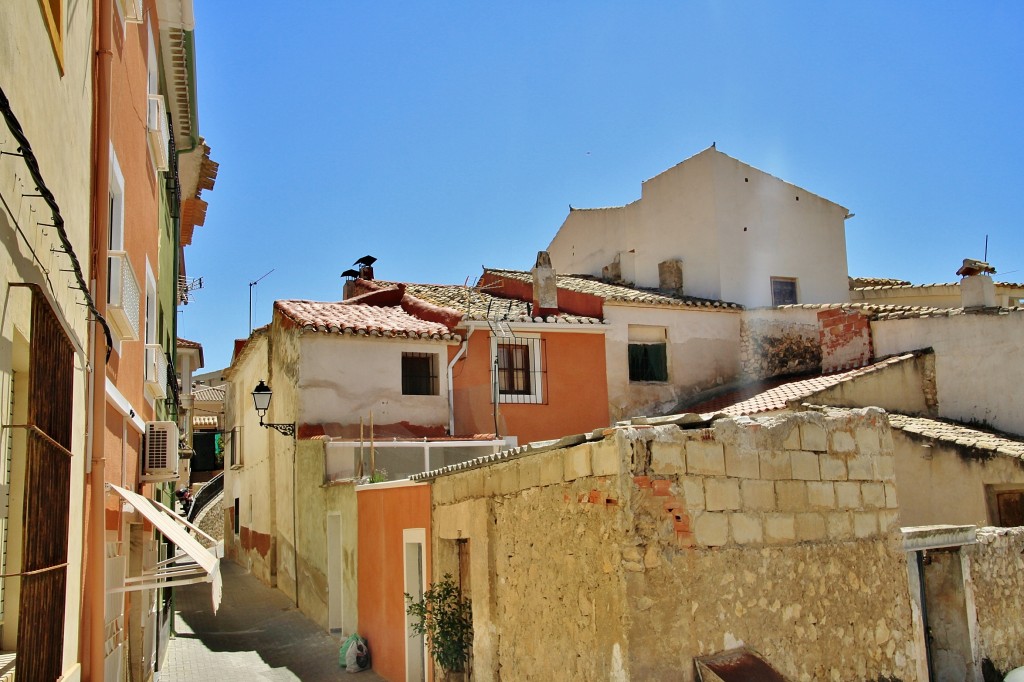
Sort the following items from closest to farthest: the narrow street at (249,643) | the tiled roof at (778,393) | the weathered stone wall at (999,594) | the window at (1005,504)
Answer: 1. the weathered stone wall at (999,594)
2. the narrow street at (249,643)
3. the window at (1005,504)
4. the tiled roof at (778,393)

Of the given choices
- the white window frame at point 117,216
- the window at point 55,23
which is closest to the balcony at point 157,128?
the white window frame at point 117,216

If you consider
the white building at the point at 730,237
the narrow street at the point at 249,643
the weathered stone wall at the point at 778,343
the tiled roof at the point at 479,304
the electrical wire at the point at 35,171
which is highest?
the white building at the point at 730,237

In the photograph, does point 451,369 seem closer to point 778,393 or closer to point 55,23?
point 778,393

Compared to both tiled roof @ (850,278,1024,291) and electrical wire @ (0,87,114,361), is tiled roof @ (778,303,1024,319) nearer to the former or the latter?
tiled roof @ (850,278,1024,291)

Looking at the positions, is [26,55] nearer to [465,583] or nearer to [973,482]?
[465,583]

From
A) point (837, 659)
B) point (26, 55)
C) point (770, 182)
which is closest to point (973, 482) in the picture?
point (837, 659)

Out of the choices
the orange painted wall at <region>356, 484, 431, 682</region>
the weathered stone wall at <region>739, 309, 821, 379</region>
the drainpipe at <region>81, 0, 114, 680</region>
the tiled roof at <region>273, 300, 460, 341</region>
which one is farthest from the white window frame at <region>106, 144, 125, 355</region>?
the weathered stone wall at <region>739, 309, 821, 379</region>

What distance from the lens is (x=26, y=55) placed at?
405 cm

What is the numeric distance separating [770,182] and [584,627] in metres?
19.2

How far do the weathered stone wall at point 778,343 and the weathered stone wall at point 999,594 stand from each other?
412 inches

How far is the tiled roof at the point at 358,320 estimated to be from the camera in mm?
17750

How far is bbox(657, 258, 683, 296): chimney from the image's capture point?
23.8m

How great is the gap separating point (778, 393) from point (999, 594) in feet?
28.3

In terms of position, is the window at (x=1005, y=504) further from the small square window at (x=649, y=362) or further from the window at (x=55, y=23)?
the window at (x=55, y=23)
